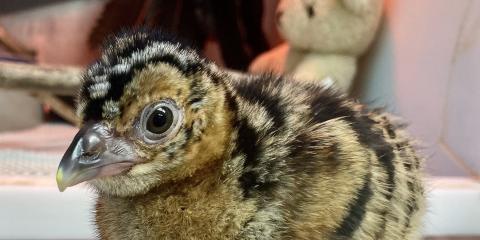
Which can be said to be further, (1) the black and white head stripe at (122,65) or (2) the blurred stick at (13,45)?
(2) the blurred stick at (13,45)

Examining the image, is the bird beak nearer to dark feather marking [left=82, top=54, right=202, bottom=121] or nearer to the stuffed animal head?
dark feather marking [left=82, top=54, right=202, bottom=121]

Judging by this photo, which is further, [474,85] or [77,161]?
[474,85]

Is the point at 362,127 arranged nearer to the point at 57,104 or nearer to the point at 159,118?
the point at 159,118

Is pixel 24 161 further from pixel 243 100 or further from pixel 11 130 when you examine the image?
pixel 243 100

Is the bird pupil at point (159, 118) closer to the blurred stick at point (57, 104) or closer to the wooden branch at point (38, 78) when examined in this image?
the wooden branch at point (38, 78)

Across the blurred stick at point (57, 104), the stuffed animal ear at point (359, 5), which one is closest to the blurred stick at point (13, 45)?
the blurred stick at point (57, 104)

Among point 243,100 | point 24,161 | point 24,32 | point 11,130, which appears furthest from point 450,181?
point 24,32
